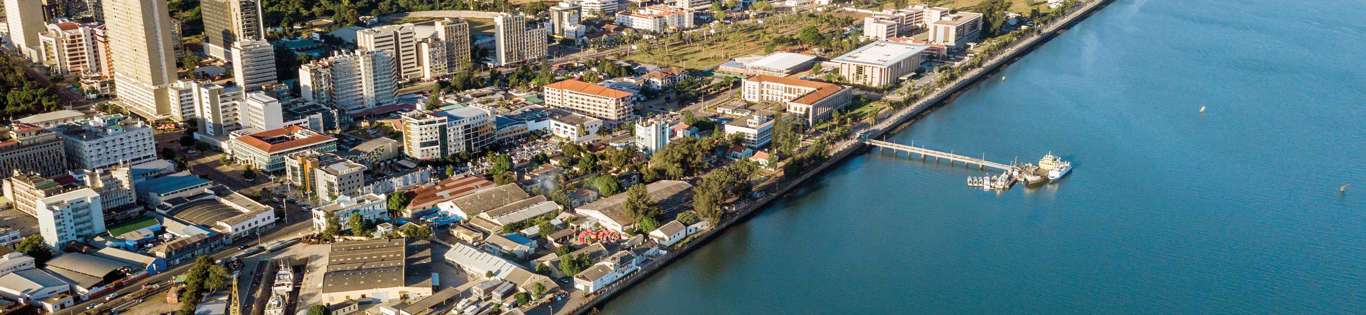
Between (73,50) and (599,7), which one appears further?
(599,7)

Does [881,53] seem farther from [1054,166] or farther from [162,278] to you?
[162,278]

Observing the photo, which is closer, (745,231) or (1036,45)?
(745,231)

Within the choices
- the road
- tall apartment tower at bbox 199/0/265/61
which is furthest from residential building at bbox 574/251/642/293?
tall apartment tower at bbox 199/0/265/61

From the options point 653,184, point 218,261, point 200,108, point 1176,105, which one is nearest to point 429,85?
point 200,108

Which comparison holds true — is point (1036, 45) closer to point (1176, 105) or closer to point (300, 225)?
point (1176, 105)

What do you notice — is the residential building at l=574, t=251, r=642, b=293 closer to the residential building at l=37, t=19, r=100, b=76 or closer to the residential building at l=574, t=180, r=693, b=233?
the residential building at l=574, t=180, r=693, b=233

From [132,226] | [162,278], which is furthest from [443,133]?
[162,278]
